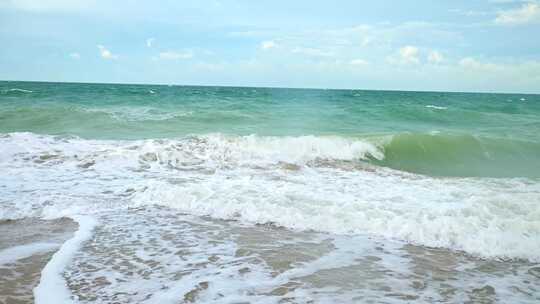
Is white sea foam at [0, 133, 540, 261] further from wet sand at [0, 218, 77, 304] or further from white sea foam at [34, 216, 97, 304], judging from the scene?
white sea foam at [34, 216, 97, 304]

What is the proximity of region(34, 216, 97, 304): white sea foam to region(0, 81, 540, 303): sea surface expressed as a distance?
2cm

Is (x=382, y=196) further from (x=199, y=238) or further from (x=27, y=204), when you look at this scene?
(x=27, y=204)

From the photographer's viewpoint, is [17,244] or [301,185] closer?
[17,244]

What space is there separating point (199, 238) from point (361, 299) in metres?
2.24

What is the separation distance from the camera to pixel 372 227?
5625 mm

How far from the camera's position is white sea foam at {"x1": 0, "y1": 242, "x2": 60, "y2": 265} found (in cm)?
434

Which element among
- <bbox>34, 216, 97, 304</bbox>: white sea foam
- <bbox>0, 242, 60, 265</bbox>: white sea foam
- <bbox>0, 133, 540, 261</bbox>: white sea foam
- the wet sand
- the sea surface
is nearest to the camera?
<bbox>34, 216, 97, 304</bbox>: white sea foam

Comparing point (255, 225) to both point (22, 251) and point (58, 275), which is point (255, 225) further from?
point (22, 251)

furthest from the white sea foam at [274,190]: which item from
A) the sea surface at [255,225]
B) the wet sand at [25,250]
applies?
the wet sand at [25,250]

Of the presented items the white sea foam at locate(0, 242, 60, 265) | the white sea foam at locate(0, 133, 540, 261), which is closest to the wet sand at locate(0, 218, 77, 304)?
the white sea foam at locate(0, 242, 60, 265)

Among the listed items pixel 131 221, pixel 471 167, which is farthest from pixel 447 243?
pixel 471 167

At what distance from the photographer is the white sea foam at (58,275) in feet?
11.5

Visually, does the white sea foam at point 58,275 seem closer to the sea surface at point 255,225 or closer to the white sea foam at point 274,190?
the sea surface at point 255,225

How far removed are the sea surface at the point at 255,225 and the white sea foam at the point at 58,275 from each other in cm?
2
